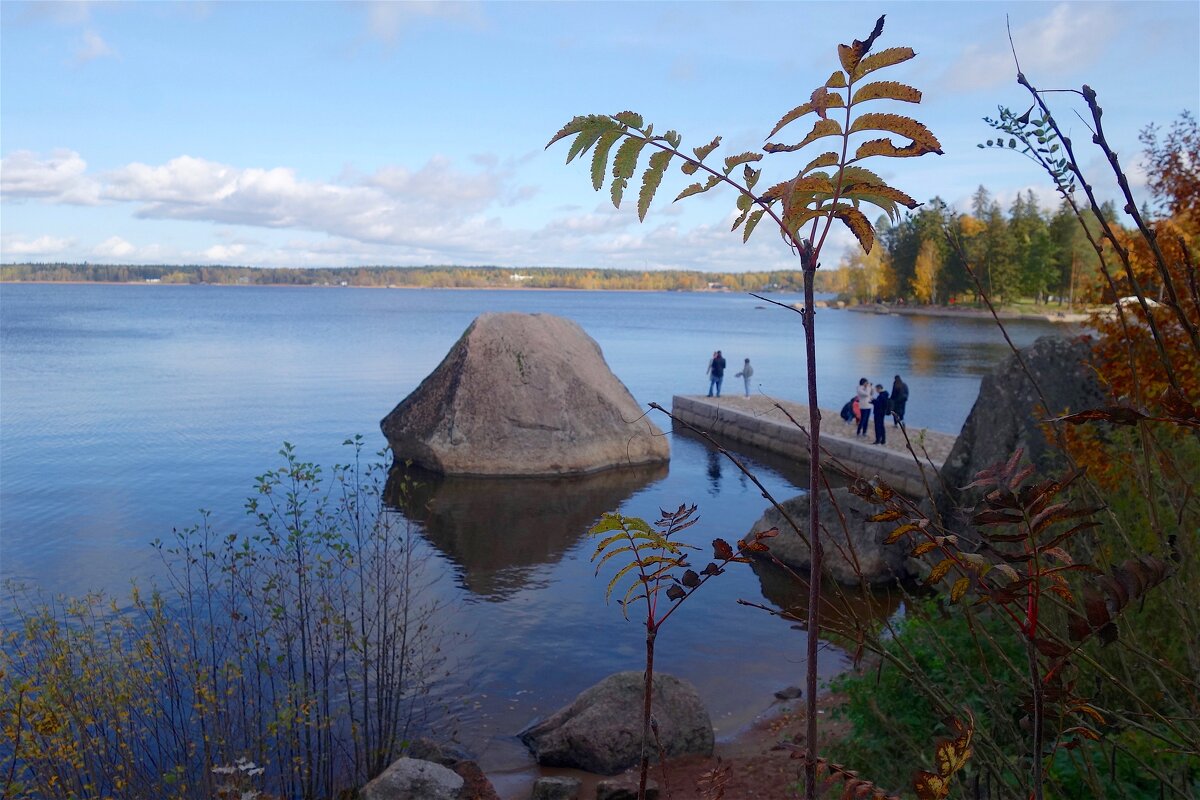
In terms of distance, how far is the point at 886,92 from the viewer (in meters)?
1.29

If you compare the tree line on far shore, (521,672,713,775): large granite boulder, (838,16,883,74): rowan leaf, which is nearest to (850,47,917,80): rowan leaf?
(838,16,883,74): rowan leaf

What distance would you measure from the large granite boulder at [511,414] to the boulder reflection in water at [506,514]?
410mm

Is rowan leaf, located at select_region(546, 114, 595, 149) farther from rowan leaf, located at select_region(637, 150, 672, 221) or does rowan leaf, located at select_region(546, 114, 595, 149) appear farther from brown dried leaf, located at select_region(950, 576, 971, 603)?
brown dried leaf, located at select_region(950, 576, 971, 603)

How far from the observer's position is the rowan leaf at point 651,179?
145 centimetres

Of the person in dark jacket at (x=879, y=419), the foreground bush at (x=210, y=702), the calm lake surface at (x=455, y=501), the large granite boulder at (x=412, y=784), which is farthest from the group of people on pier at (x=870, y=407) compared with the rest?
the large granite boulder at (x=412, y=784)

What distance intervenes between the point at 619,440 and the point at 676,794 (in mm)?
14031

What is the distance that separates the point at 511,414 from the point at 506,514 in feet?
12.5

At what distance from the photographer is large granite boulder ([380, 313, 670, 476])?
20047 mm

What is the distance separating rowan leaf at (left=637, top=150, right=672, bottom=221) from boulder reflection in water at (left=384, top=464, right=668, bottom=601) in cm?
1087

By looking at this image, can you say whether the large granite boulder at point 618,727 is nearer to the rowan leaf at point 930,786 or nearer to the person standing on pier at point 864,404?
the rowan leaf at point 930,786

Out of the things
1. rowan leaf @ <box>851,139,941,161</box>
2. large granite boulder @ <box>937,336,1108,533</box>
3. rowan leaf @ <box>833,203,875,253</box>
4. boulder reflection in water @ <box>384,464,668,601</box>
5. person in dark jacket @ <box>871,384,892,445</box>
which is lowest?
boulder reflection in water @ <box>384,464,668,601</box>

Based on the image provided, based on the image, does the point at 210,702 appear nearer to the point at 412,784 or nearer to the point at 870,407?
the point at 412,784

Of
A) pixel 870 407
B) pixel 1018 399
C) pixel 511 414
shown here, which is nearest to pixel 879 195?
pixel 1018 399

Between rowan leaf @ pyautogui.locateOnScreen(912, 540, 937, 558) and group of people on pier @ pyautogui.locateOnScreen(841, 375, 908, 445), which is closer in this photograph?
rowan leaf @ pyautogui.locateOnScreen(912, 540, 937, 558)
